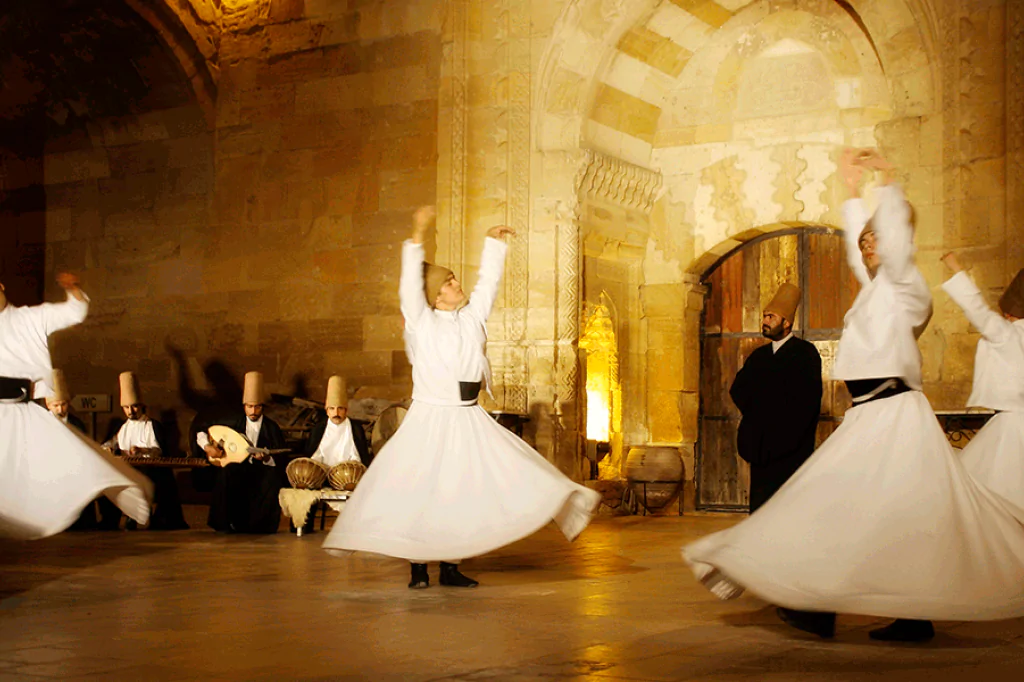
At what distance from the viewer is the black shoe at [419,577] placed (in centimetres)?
676

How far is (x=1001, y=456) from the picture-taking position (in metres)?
7.12

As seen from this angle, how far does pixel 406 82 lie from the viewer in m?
13.8

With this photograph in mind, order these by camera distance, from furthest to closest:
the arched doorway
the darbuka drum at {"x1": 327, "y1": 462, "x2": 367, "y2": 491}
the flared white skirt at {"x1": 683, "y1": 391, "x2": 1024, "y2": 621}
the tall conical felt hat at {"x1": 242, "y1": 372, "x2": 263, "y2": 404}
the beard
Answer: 1. the arched doorway
2. the tall conical felt hat at {"x1": 242, "y1": 372, "x2": 263, "y2": 404}
3. the darbuka drum at {"x1": 327, "y1": 462, "x2": 367, "y2": 491}
4. the beard
5. the flared white skirt at {"x1": 683, "y1": 391, "x2": 1024, "y2": 621}

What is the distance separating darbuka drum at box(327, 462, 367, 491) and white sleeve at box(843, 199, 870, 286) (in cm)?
585

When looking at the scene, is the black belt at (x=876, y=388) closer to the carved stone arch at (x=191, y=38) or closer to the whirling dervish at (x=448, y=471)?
the whirling dervish at (x=448, y=471)

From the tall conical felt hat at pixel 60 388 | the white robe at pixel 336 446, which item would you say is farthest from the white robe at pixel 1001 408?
the tall conical felt hat at pixel 60 388

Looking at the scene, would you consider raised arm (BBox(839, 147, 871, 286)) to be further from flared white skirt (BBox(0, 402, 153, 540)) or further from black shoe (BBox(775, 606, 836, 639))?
flared white skirt (BBox(0, 402, 153, 540))

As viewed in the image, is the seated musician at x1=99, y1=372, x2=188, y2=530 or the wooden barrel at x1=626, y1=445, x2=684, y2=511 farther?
the wooden barrel at x1=626, y1=445, x2=684, y2=511

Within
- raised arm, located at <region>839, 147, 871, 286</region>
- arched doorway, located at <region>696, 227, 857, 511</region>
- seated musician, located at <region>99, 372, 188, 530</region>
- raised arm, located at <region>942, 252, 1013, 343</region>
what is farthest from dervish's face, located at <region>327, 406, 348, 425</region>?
raised arm, located at <region>839, 147, 871, 286</region>

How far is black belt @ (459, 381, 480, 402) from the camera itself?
7.04 metres

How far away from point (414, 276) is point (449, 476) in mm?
1082

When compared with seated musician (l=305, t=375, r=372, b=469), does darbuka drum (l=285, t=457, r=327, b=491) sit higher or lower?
lower

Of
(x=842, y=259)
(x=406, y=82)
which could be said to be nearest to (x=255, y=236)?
(x=406, y=82)

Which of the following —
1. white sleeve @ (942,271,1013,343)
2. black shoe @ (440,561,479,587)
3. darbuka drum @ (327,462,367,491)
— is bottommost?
black shoe @ (440,561,479,587)
